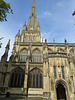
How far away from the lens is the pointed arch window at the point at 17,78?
49.5ft

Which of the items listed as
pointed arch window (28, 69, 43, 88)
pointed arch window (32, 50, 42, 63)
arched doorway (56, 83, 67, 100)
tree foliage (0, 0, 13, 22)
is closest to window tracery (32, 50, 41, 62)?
pointed arch window (32, 50, 42, 63)

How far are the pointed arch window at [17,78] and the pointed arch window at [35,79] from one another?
1613 millimetres

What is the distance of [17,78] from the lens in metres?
15.5

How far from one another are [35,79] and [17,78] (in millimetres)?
3496

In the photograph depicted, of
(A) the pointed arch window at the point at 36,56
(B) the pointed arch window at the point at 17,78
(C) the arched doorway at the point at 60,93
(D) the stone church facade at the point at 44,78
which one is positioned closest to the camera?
(D) the stone church facade at the point at 44,78

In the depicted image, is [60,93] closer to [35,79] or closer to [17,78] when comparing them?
[35,79]

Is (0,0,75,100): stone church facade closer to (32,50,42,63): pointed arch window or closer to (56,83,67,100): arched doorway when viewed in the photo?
(56,83,67,100): arched doorway

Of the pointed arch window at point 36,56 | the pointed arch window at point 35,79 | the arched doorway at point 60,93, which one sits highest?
the pointed arch window at point 36,56

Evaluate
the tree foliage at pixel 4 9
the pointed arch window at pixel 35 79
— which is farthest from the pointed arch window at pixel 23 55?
the tree foliage at pixel 4 9

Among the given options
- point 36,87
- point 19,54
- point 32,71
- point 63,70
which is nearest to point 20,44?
point 19,54

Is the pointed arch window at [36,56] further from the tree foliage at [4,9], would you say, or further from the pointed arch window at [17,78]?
the tree foliage at [4,9]

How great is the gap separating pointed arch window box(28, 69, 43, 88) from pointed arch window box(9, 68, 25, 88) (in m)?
1.61

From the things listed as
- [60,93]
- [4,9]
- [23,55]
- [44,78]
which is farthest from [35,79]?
[4,9]

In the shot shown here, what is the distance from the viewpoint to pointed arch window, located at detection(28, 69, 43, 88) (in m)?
14.8
